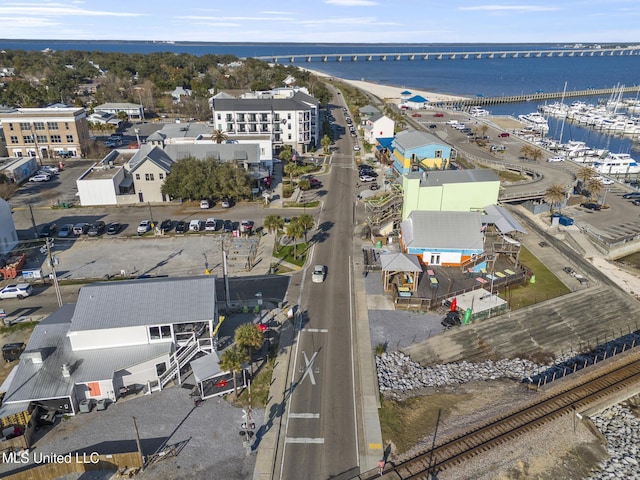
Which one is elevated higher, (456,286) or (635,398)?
(456,286)

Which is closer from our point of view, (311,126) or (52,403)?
(52,403)

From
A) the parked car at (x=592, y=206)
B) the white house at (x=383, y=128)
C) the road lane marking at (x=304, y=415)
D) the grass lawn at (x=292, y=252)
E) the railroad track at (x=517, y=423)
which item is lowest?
the railroad track at (x=517, y=423)

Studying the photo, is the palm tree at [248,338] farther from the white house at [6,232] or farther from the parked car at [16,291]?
the white house at [6,232]

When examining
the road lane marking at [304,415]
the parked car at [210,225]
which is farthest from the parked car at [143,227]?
the road lane marking at [304,415]

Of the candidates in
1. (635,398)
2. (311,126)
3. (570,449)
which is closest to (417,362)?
(570,449)

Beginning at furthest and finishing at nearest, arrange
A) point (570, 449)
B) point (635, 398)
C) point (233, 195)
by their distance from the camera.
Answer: point (233, 195) → point (635, 398) → point (570, 449)

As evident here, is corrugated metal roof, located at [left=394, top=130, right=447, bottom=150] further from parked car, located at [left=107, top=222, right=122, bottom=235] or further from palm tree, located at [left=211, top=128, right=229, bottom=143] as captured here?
parked car, located at [left=107, top=222, right=122, bottom=235]

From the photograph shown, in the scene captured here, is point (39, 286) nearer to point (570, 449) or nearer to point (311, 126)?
point (570, 449)

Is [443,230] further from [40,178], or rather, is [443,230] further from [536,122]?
[536,122]
